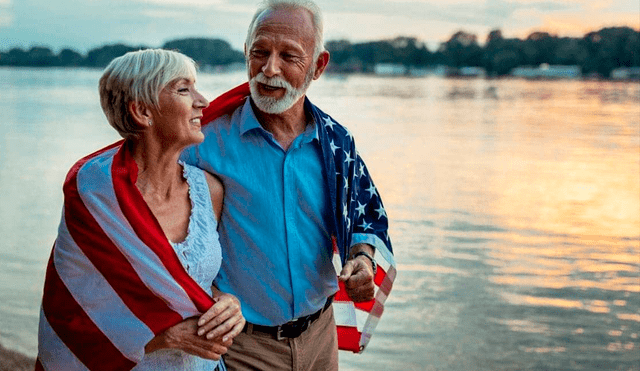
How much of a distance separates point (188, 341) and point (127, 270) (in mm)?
233

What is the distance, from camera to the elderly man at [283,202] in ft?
9.02

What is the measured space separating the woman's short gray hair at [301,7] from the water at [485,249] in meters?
3.93

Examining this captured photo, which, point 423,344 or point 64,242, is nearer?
point 64,242

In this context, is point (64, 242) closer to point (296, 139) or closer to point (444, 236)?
point (296, 139)

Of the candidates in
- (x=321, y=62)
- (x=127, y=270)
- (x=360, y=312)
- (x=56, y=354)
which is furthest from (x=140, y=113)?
(x=360, y=312)

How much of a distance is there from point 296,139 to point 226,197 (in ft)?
0.92

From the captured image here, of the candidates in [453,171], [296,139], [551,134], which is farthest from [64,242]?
[551,134]

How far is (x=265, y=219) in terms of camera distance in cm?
275

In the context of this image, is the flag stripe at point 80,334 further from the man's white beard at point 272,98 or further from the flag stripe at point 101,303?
the man's white beard at point 272,98

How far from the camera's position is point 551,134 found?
2678cm

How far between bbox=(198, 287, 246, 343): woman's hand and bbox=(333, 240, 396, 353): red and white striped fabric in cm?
84

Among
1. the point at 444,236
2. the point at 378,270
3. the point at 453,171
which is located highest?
the point at 378,270

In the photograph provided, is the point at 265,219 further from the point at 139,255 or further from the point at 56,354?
the point at 56,354

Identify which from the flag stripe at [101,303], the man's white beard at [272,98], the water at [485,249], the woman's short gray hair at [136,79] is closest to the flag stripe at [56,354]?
the flag stripe at [101,303]
